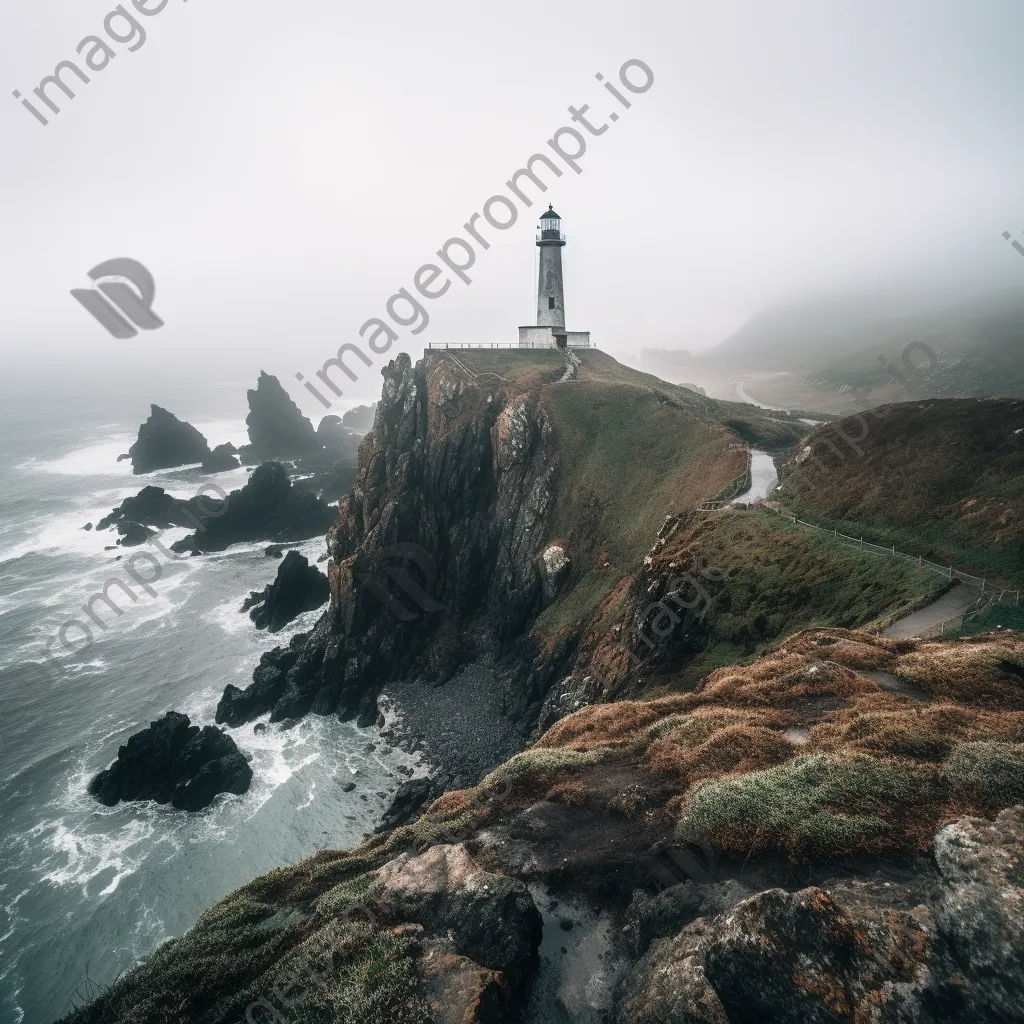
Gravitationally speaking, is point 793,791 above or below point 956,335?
above

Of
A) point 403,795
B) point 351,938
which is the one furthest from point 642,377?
point 351,938

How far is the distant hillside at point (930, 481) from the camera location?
2520 cm

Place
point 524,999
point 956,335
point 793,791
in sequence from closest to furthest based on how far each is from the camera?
point 524,999 < point 793,791 < point 956,335

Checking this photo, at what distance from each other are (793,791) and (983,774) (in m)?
3.81

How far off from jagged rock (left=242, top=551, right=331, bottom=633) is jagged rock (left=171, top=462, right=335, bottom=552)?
19886 mm

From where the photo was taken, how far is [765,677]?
63.6 feet

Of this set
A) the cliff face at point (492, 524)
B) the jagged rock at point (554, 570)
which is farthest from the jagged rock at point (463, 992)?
the jagged rock at point (554, 570)

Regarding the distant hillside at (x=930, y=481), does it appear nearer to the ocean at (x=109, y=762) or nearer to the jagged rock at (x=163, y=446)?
the ocean at (x=109, y=762)

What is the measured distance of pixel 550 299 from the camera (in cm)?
7381

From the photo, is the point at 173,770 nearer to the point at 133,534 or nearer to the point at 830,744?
the point at 830,744

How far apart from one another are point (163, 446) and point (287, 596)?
73070 millimetres

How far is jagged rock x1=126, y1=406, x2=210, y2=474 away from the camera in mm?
110250

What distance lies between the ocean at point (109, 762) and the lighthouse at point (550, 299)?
44247 mm

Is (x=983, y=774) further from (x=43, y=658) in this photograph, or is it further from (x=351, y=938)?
(x=43, y=658)
